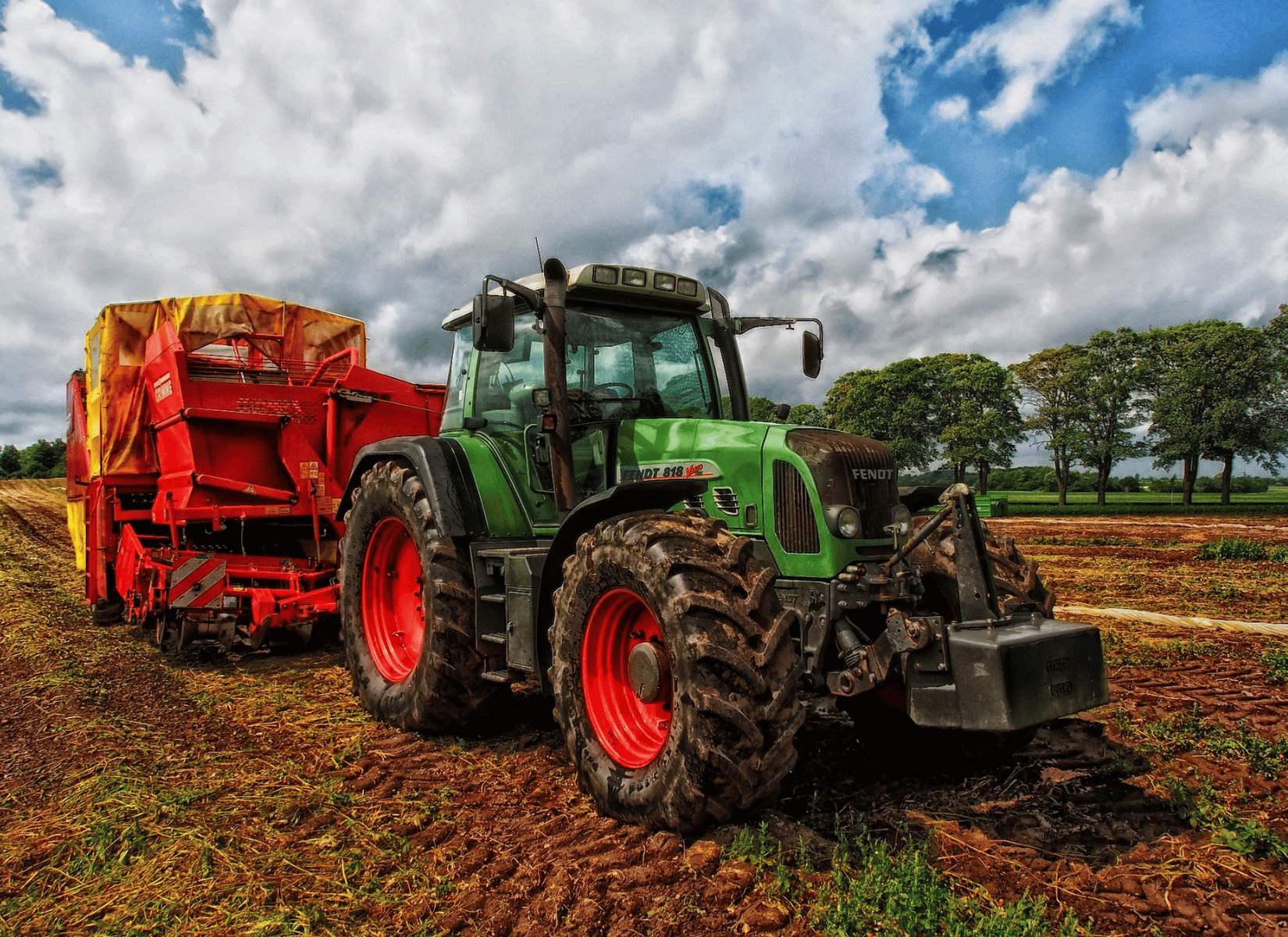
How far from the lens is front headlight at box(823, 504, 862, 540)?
3830 millimetres

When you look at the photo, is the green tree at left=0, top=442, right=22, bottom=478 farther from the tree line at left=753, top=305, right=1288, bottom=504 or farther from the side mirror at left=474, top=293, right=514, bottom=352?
the side mirror at left=474, top=293, right=514, bottom=352

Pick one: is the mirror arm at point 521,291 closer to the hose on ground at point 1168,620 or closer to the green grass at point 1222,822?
the green grass at point 1222,822

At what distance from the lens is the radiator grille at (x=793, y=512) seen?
389cm

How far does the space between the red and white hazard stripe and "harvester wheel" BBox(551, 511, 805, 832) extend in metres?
4.46

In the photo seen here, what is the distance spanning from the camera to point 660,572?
11.6 ft

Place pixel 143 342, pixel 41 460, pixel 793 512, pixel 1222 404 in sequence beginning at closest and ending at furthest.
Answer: pixel 793 512 < pixel 143 342 < pixel 1222 404 < pixel 41 460

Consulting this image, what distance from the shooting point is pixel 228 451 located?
7.80 meters

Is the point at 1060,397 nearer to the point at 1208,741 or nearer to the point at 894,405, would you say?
the point at 894,405

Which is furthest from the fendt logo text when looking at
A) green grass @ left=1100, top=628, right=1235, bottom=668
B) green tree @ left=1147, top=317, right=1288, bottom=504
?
green tree @ left=1147, top=317, right=1288, bottom=504

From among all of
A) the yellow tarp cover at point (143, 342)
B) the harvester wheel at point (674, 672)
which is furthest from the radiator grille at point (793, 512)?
the yellow tarp cover at point (143, 342)

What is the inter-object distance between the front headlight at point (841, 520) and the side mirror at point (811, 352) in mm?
1660

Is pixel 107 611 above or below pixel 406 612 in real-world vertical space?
below

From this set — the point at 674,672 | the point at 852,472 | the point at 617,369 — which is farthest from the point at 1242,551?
the point at 674,672

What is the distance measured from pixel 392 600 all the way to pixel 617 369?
2.48 metres
